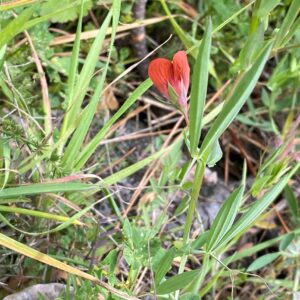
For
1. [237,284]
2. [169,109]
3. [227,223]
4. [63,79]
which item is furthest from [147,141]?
[227,223]

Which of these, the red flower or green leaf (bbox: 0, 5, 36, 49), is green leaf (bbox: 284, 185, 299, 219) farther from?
green leaf (bbox: 0, 5, 36, 49)

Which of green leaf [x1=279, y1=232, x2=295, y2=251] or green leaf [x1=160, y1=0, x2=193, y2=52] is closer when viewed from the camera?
green leaf [x1=160, y1=0, x2=193, y2=52]

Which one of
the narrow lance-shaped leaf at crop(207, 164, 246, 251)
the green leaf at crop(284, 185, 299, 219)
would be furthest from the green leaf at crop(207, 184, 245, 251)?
the green leaf at crop(284, 185, 299, 219)

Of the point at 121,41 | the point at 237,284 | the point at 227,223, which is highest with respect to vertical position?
the point at 121,41

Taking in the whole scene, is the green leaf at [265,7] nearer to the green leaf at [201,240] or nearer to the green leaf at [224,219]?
the green leaf at [224,219]

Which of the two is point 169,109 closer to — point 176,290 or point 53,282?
point 53,282

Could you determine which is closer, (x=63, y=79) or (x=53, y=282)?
(x=53, y=282)
